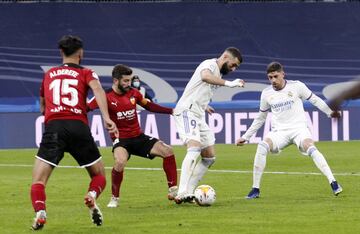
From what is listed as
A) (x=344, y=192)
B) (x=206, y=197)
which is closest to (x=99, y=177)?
(x=206, y=197)

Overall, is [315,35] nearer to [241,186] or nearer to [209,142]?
[241,186]

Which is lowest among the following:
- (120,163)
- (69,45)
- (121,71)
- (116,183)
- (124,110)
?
(116,183)

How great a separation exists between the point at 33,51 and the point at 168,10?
4.91 meters

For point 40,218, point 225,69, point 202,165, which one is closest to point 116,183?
point 202,165

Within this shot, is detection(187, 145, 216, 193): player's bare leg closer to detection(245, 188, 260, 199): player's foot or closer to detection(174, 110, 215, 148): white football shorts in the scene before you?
detection(174, 110, 215, 148): white football shorts

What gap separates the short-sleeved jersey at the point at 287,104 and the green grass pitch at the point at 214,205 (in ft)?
3.49

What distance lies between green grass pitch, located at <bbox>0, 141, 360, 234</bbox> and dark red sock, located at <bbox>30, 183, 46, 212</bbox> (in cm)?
37

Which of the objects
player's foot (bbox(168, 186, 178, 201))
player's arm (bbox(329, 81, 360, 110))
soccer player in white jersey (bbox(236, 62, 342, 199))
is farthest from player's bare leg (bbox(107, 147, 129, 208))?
player's arm (bbox(329, 81, 360, 110))

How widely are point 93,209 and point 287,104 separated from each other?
5284mm

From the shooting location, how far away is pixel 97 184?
450 inches

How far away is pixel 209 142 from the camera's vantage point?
14.4 metres

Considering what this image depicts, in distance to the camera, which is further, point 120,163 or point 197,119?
point 197,119

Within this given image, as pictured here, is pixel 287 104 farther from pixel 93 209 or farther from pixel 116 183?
pixel 93 209

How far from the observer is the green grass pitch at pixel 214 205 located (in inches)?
456
